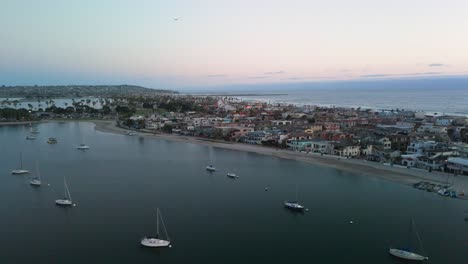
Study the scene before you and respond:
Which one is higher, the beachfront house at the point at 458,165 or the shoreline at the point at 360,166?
the beachfront house at the point at 458,165

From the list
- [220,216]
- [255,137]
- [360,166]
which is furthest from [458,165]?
[255,137]

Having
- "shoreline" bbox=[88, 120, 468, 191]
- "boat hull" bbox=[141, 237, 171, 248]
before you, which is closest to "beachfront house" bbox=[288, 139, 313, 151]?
"shoreline" bbox=[88, 120, 468, 191]

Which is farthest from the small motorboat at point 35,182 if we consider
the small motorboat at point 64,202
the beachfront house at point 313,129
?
the beachfront house at point 313,129

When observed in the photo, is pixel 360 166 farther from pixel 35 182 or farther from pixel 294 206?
pixel 35 182

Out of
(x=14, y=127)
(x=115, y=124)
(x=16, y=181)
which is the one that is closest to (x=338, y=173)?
(x=16, y=181)

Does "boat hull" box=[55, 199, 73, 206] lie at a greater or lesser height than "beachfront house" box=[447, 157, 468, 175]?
lesser

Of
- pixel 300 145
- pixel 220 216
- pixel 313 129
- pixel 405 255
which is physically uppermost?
pixel 313 129

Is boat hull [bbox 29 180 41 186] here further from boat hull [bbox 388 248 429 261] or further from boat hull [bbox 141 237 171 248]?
boat hull [bbox 388 248 429 261]

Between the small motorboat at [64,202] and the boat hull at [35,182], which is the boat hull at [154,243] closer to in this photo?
the small motorboat at [64,202]

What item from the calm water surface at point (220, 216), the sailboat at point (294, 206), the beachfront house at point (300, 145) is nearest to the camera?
the calm water surface at point (220, 216)
